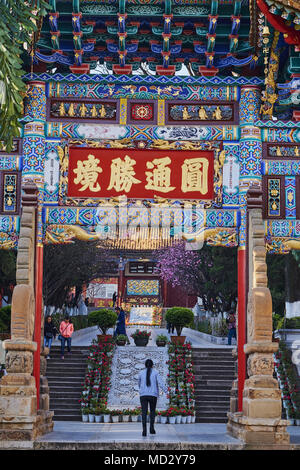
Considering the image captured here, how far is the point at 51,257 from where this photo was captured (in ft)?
85.1

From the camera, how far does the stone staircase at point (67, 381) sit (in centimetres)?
1731

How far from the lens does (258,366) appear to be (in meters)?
10.1

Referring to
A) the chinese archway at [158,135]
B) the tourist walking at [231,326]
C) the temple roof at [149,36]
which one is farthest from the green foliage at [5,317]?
the temple roof at [149,36]

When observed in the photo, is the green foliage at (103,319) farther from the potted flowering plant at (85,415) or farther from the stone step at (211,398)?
→ the potted flowering plant at (85,415)

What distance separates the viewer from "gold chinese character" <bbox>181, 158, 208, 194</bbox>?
446 inches

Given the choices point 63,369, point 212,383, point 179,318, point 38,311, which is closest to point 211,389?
point 212,383

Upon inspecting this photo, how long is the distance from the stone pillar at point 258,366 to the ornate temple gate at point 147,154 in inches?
1.4

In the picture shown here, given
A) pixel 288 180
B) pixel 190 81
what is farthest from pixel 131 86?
pixel 288 180

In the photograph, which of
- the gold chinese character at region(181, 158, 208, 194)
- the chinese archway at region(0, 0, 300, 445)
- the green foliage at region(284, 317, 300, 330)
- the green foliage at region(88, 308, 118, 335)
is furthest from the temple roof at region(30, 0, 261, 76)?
the green foliage at region(88, 308, 118, 335)

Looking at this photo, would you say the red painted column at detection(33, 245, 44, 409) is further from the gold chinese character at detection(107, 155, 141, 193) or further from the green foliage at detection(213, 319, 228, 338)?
the green foliage at detection(213, 319, 228, 338)

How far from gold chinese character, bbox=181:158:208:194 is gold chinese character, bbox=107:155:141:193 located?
0.79 metres

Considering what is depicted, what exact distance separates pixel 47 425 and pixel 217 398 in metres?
7.83

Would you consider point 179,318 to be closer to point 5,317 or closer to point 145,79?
point 5,317

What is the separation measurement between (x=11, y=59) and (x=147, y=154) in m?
3.24
